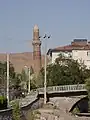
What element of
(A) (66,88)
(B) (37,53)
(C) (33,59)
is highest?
(B) (37,53)

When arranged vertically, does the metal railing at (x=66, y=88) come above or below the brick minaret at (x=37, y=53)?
below

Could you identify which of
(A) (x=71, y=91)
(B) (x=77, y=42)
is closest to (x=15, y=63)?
(B) (x=77, y=42)

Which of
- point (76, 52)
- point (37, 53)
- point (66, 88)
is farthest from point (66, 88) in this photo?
point (37, 53)

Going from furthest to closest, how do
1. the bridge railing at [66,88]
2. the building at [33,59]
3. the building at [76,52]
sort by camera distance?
the building at [33,59]
the building at [76,52]
the bridge railing at [66,88]

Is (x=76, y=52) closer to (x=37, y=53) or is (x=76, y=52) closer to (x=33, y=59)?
(x=37, y=53)

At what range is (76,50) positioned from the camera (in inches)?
5354

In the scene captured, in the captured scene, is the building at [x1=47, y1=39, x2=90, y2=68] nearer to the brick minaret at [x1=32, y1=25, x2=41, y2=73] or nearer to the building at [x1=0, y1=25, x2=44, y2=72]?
the brick minaret at [x1=32, y1=25, x2=41, y2=73]

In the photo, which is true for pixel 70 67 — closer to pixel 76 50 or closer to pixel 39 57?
pixel 76 50

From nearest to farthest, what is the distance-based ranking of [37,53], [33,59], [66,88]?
[66,88] < [37,53] < [33,59]

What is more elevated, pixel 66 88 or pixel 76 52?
pixel 76 52

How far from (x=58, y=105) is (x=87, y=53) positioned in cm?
6910

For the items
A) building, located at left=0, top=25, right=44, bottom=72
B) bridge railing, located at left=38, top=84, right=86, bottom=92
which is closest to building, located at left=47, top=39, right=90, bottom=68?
building, located at left=0, top=25, right=44, bottom=72

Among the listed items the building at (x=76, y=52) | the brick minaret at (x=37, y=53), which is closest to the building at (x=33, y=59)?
the brick minaret at (x=37, y=53)

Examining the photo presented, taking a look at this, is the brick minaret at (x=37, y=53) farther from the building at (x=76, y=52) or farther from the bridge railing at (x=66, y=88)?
the bridge railing at (x=66, y=88)
